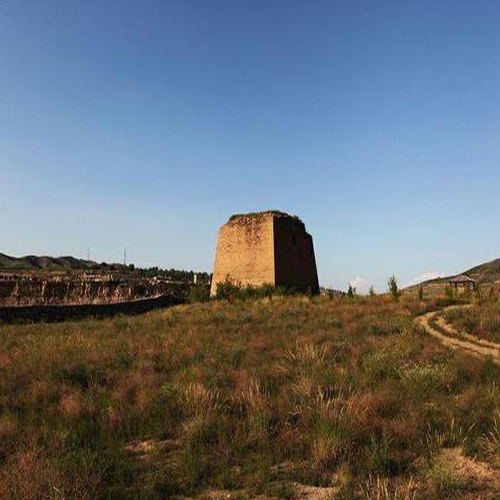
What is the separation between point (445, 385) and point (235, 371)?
3.22 metres

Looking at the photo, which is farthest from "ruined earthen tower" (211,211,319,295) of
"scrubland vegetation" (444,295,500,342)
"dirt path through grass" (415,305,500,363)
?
"dirt path through grass" (415,305,500,363)

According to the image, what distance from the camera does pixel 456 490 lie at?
3348 millimetres

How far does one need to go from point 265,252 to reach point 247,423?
65.0ft

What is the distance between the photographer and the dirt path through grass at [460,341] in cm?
909

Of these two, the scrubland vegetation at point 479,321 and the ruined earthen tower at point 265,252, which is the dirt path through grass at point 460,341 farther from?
the ruined earthen tower at point 265,252

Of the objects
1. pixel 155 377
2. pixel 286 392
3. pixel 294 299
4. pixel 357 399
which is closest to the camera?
pixel 357 399

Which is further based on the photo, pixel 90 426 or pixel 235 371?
pixel 235 371

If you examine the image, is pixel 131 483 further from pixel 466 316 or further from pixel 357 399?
pixel 466 316

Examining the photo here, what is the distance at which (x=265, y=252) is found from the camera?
961 inches

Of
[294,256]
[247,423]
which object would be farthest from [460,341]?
[294,256]

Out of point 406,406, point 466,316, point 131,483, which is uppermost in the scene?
point 466,316

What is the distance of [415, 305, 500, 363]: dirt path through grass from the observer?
29.8 feet

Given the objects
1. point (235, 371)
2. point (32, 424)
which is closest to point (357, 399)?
point (235, 371)

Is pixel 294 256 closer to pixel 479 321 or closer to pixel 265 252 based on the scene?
pixel 265 252
